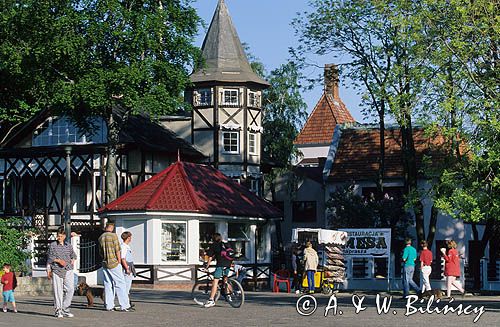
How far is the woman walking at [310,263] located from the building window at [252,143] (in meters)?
22.8

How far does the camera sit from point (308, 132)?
243 feet

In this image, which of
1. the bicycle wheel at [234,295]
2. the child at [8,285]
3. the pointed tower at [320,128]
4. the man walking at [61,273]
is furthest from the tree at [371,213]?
the man walking at [61,273]

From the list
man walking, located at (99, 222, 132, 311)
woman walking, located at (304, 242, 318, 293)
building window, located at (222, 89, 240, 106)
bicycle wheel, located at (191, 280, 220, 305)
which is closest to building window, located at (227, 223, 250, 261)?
woman walking, located at (304, 242, 318, 293)

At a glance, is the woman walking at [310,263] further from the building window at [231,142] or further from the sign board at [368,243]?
the building window at [231,142]

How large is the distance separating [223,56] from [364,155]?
917 cm

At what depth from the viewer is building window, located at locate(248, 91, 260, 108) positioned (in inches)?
2108

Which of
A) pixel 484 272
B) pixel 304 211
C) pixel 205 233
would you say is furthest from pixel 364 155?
pixel 484 272

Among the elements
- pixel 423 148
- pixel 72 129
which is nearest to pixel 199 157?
pixel 72 129

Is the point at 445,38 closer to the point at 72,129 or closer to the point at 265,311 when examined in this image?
the point at 265,311

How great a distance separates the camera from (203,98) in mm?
53094

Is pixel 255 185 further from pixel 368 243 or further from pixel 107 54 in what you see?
pixel 368 243

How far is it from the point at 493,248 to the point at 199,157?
640 inches

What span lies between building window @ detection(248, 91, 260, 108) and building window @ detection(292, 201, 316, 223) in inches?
276

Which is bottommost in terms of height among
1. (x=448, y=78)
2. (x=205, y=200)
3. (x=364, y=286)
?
(x=364, y=286)
